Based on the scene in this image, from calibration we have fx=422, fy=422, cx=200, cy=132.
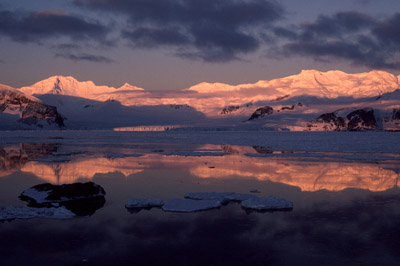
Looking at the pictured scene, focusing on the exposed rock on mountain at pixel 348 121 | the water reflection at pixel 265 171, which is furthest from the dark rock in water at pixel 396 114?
the water reflection at pixel 265 171

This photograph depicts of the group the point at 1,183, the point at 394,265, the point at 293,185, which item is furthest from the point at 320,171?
the point at 1,183

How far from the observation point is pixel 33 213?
11.5 metres

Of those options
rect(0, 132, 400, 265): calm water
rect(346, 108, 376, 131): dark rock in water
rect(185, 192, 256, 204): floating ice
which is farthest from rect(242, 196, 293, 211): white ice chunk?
rect(346, 108, 376, 131): dark rock in water

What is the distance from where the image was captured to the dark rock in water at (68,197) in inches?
508

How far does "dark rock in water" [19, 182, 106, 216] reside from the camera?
12914 millimetres

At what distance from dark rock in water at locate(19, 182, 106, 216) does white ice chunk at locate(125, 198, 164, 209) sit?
3.19ft

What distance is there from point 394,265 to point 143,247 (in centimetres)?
486

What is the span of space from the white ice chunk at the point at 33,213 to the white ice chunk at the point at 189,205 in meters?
2.76

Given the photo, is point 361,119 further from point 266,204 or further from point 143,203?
point 143,203

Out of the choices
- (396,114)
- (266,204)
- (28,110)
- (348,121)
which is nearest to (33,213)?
(266,204)

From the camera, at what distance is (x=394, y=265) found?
773cm

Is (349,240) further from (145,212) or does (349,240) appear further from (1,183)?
(1,183)

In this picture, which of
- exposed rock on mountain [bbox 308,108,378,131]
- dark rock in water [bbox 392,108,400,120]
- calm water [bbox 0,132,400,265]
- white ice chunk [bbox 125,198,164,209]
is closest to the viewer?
calm water [bbox 0,132,400,265]

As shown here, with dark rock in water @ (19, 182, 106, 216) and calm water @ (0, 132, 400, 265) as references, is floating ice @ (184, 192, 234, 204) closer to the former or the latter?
calm water @ (0, 132, 400, 265)
